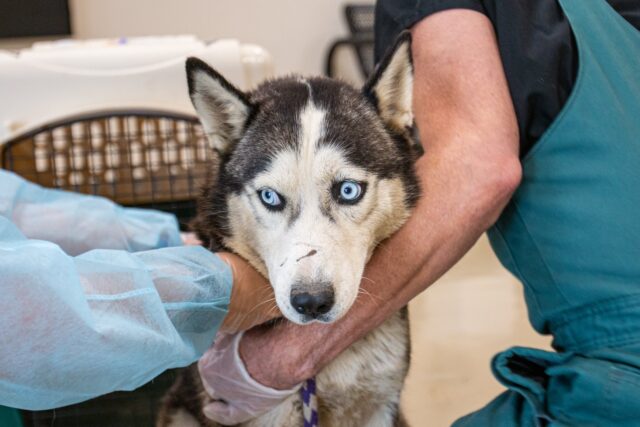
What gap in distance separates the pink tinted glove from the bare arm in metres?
0.02

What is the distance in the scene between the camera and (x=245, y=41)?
3.88 m

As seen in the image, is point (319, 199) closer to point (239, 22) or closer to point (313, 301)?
point (313, 301)

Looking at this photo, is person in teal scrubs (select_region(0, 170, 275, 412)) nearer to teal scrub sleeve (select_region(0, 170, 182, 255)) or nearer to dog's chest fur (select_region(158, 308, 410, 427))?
dog's chest fur (select_region(158, 308, 410, 427))

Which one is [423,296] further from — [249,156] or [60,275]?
[60,275]

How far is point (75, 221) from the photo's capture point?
1415 mm

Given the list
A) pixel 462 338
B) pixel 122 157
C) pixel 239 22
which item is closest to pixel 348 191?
pixel 122 157

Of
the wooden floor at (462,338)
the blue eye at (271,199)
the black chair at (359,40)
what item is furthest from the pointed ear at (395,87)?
the black chair at (359,40)

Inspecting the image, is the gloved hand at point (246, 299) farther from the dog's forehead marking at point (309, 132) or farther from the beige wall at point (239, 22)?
the beige wall at point (239, 22)

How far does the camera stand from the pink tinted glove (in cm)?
108

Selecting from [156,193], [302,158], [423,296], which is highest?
[302,158]

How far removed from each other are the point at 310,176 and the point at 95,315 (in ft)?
1.14

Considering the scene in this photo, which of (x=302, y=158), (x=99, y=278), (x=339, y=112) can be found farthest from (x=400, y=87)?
(x=99, y=278)

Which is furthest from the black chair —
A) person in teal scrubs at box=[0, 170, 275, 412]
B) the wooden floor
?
person in teal scrubs at box=[0, 170, 275, 412]

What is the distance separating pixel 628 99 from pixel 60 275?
2.75ft
